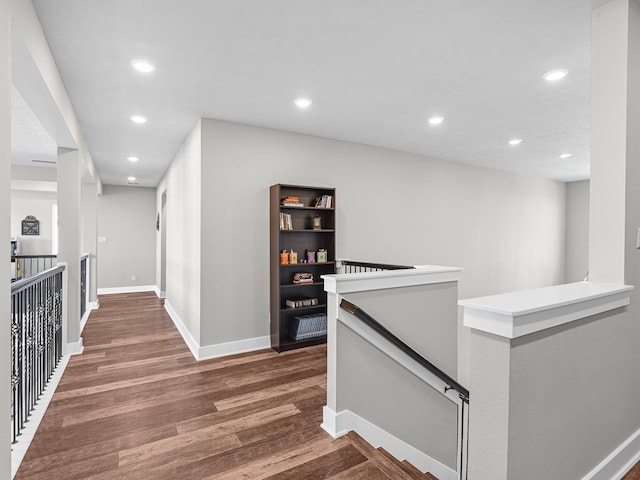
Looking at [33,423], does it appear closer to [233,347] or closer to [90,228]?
[233,347]

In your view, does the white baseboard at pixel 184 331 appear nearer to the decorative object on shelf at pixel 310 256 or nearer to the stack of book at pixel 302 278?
the stack of book at pixel 302 278

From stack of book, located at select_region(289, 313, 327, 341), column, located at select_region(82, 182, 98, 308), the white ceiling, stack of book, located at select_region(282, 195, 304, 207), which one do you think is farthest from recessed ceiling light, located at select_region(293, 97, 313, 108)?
column, located at select_region(82, 182, 98, 308)

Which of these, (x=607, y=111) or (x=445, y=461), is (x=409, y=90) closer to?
(x=607, y=111)

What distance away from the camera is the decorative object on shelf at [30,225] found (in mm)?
8453

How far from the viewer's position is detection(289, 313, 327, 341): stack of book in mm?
4250

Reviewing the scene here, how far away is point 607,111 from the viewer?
78.0 inches

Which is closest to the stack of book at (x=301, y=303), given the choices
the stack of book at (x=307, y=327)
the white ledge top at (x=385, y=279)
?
the stack of book at (x=307, y=327)

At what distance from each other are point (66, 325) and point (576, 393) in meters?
4.65

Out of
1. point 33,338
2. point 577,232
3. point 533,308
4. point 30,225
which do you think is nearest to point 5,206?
point 33,338

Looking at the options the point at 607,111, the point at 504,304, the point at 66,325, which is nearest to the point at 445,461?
the point at 504,304

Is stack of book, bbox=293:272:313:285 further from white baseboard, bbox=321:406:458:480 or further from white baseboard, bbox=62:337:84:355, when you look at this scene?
white baseboard, bbox=62:337:84:355

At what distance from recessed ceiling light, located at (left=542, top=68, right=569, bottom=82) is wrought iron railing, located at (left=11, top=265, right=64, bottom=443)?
4327 mm

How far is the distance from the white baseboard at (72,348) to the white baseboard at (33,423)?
0.36 m

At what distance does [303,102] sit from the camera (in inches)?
139
